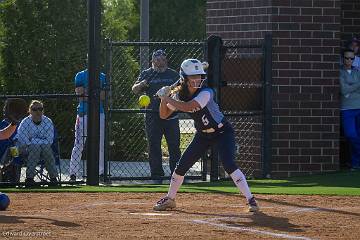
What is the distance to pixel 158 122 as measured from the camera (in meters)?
16.5

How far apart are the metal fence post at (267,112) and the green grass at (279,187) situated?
45 centimetres

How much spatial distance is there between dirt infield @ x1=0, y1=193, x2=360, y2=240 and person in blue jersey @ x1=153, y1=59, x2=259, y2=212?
0.93 feet

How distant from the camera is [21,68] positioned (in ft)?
68.7

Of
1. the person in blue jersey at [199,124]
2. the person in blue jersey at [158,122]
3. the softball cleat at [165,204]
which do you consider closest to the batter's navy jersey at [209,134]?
the person in blue jersey at [199,124]

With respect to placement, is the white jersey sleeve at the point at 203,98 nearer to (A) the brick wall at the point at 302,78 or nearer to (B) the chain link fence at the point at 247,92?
(B) the chain link fence at the point at 247,92

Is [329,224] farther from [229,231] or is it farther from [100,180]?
[100,180]

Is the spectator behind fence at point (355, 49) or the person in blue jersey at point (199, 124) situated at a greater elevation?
the spectator behind fence at point (355, 49)

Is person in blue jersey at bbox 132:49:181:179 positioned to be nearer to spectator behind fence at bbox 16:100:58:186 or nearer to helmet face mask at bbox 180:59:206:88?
spectator behind fence at bbox 16:100:58:186

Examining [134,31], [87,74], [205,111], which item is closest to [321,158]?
[87,74]

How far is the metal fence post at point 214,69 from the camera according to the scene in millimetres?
16484

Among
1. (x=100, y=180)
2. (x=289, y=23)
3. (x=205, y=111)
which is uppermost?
(x=289, y=23)

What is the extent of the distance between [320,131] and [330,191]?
2733 mm

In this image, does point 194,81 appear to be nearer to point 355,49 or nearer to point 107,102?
point 107,102

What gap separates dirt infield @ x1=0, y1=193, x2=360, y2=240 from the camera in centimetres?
1047
